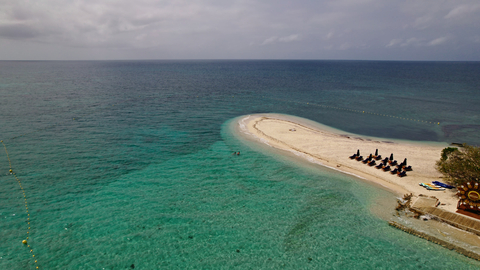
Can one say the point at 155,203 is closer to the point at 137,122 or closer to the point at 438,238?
the point at 438,238

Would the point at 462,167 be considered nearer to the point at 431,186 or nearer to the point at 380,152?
the point at 431,186

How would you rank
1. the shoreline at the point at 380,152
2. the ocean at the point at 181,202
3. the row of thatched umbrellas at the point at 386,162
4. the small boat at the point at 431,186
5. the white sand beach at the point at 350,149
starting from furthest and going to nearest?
1. the row of thatched umbrellas at the point at 386,162
2. the white sand beach at the point at 350,149
3. the small boat at the point at 431,186
4. the shoreline at the point at 380,152
5. the ocean at the point at 181,202

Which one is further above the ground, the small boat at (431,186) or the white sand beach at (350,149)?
the white sand beach at (350,149)

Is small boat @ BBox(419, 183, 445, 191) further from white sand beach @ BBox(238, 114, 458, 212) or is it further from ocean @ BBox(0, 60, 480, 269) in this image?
ocean @ BBox(0, 60, 480, 269)

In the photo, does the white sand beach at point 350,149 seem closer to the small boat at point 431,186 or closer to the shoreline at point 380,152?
the shoreline at point 380,152

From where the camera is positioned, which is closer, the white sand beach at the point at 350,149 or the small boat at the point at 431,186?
the small boat at the point at 431,186

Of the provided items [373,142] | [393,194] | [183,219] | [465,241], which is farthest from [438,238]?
[373,142]

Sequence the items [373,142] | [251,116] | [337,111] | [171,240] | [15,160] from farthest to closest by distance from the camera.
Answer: [337,111] → [251,116] → [373,142] → [15,160] → [171,240]

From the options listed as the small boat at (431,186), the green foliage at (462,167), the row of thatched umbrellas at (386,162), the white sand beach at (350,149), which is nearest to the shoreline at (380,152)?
the white sand beach at (350,149)
